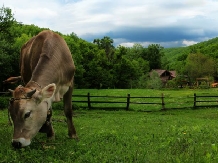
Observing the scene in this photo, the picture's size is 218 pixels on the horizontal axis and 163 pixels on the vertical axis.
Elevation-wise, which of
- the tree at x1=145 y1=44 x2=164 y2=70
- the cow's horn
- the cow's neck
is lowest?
the cow's horn

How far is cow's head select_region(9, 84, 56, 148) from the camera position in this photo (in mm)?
4953

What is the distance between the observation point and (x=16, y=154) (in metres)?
4.80

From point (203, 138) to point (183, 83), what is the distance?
70.8 m

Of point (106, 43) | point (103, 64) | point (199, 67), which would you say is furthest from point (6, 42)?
point (199, 67)

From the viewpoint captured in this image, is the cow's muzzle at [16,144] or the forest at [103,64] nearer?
the cow's muzzle at [16,144]

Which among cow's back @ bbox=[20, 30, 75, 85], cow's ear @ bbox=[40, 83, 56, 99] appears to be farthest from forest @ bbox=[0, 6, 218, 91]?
cow's ear @ bbox=[40, 83, 56, 99]

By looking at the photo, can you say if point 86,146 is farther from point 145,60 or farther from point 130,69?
point 145,60

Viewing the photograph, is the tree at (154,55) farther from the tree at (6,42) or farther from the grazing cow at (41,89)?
the grazing cow at (41,89)

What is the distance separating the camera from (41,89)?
217 inches

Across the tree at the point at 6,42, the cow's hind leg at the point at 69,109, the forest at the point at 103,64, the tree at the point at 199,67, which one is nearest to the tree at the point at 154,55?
the forest at the point at 103,64

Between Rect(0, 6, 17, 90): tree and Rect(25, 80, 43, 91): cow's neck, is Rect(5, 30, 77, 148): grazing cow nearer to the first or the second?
Rect(25, 80, 43, 91): cow's neck

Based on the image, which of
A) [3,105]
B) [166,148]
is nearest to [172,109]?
[3,105]

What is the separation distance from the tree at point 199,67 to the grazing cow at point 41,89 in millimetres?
82822

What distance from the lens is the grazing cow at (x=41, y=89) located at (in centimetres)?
502
